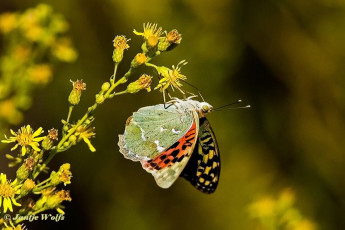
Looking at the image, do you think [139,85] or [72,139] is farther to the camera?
[139,85]

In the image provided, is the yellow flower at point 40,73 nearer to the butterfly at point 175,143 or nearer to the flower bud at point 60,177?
the butterfly at point 175,143

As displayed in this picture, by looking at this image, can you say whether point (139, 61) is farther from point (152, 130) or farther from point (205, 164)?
point (205, 164)

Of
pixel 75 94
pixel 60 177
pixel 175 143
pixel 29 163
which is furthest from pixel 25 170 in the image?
pixel 175 143

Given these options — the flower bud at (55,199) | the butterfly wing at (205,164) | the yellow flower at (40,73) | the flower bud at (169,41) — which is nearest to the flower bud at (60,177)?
the flower bud at (55,199)

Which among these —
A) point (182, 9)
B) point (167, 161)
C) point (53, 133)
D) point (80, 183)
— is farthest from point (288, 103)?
point (53, 133)

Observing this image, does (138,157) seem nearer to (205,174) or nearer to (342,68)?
(205,174)

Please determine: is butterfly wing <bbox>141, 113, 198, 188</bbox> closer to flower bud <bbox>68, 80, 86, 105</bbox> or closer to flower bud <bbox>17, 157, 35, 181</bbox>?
flower bud <bbox>68, 80, 86, 105</bbox>

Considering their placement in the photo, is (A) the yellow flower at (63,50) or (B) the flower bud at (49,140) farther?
(A) the yellow flower at (63,50)

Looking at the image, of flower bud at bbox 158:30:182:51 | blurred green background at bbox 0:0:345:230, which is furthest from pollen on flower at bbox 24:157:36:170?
blurred green background at bbox 0:0:345:230
